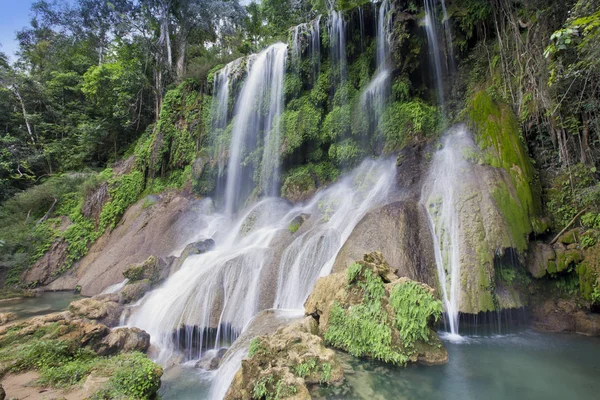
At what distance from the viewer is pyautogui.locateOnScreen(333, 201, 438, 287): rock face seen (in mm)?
7008

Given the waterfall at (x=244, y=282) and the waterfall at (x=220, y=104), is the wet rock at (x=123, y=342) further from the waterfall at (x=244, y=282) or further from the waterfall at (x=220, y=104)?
the waterfall at (x=220, y=104)

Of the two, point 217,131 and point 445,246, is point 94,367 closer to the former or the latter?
point 445,246

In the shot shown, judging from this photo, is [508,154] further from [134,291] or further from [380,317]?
[134,291]

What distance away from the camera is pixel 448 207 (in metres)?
7.88

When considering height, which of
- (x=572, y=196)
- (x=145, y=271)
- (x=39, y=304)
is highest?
(x=572, y=196)

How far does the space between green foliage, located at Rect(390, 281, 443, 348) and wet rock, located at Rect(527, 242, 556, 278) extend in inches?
147

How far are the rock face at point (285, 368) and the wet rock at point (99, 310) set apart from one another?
18.1ft

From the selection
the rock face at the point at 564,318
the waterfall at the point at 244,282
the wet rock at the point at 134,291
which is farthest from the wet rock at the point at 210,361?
the rock face at the point at 564,318

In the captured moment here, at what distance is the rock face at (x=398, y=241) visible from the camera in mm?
7008

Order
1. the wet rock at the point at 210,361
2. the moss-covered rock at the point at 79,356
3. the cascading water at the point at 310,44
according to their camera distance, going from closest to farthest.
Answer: the moss-covered rock at the point at 79,356 < the wet rock at the point at 210,361 < the cascading water at the point at 310,44

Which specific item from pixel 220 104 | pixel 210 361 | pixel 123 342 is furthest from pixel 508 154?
pixel 220 104

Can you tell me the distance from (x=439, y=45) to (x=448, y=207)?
9.48 m

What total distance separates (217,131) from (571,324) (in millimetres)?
17337

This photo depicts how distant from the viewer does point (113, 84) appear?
22031mm
